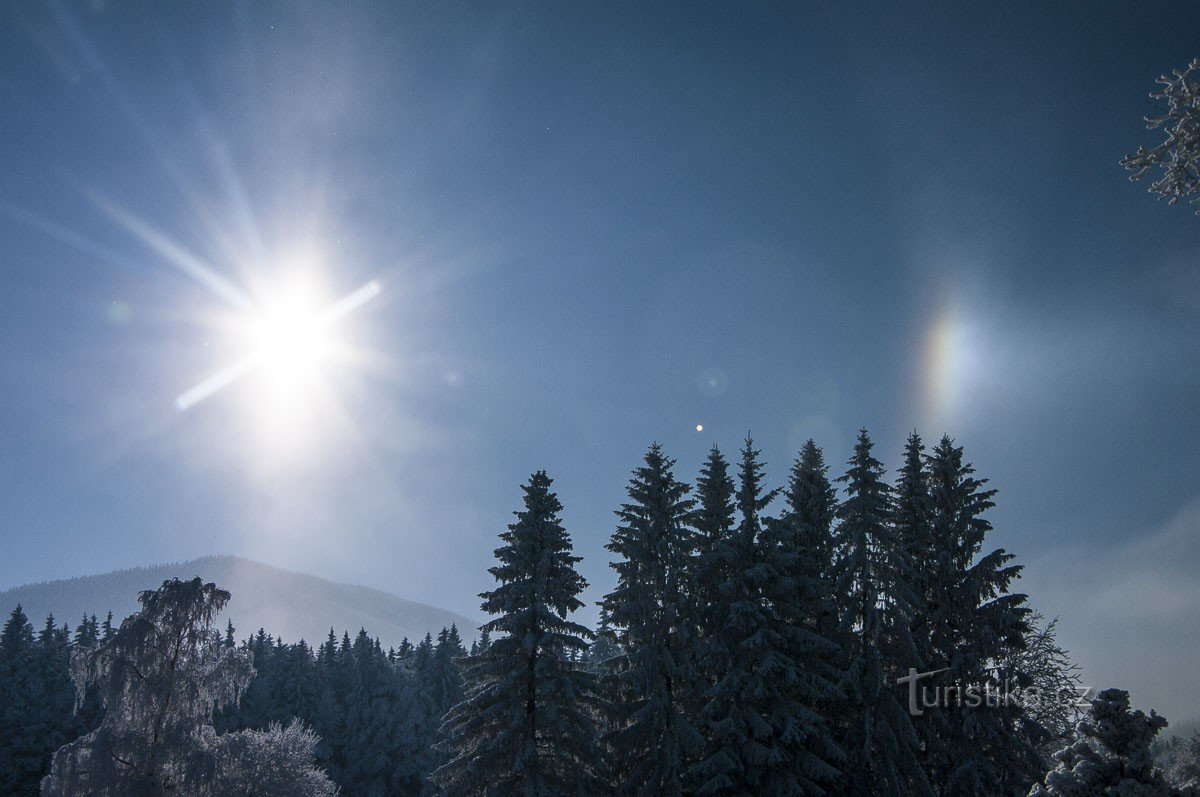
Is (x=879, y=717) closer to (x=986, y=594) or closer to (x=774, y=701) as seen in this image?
(x=774, y=701)

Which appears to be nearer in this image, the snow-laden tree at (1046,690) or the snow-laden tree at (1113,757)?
the snow-laden tree at (1113,757)

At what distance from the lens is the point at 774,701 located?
24578 millimetres

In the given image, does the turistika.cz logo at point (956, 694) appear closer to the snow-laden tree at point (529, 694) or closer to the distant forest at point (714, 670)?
the distant forest at point (714, 670)

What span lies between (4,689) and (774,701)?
61.1 metres

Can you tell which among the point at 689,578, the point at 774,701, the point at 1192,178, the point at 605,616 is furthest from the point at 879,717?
the point at 1192,178

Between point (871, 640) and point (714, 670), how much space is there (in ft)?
19.9

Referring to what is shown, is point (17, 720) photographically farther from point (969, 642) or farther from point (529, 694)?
point (969, 642)

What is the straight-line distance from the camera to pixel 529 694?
23531mm

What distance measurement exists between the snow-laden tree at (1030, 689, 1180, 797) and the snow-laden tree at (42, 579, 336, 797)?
70.3 ft

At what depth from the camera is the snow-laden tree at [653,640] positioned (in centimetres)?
2353

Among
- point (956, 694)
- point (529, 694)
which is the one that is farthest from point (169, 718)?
point (956, 694)

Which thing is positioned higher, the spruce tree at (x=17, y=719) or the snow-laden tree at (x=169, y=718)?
the snow-laden tree at (x=169, y=718)

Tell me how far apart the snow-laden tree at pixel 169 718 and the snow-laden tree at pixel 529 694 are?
6.05 meters

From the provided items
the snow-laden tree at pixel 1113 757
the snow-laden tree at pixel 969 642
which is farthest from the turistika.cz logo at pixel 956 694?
the snow-laden tree at pixel 1113 757
